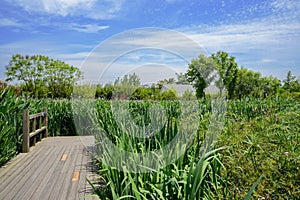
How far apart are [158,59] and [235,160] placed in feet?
7.00

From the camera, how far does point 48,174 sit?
12.3 ft

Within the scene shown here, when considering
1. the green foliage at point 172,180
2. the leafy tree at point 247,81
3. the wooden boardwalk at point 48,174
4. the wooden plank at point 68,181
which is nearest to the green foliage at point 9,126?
the wooden boardwalk at point 48,174

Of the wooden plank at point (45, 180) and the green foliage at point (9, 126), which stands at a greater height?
the green foliage at point (9, 126)

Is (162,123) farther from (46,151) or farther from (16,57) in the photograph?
(16,57)

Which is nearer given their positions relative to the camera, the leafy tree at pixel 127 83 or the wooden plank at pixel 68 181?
the wooden plank at pixel 68 181

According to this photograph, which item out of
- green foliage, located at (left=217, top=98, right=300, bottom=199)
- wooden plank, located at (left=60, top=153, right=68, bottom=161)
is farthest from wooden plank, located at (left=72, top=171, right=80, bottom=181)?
green foliage, located at (left=217, top=98, right=300, bottom=199)

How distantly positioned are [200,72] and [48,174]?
287 cm

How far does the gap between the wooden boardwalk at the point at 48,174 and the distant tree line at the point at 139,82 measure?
1.60 meters

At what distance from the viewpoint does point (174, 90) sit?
16.6ft

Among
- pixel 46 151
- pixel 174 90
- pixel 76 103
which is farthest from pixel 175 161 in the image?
pixel 76 103

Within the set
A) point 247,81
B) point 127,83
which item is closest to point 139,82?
point 127,83

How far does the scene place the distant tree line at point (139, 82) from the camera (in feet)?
14.7

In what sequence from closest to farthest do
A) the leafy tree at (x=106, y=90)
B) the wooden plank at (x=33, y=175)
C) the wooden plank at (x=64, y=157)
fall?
the wooden plank at (x=33, y=175) → the wooden plank at (x=64, y=157) → the leafy tree at (x=106, y=90)

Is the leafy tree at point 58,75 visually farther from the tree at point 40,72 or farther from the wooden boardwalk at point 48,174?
the wooden boardwalk at point 48,174
